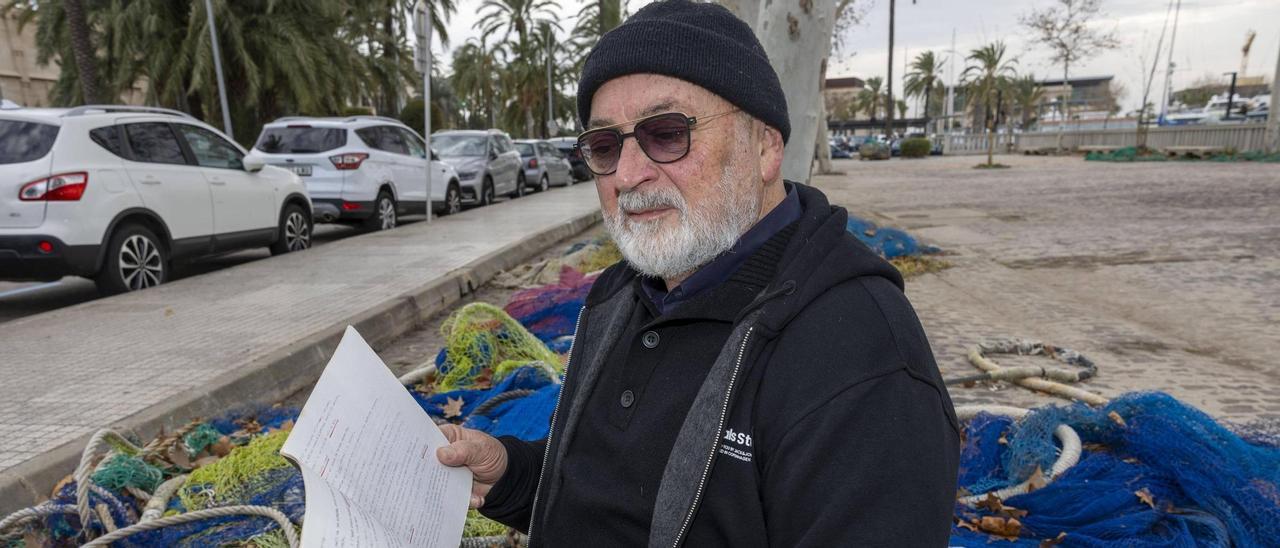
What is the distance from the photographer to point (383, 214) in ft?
41.0

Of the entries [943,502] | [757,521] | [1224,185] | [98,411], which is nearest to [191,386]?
[98,411]

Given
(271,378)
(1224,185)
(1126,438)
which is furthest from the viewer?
(1224,185)

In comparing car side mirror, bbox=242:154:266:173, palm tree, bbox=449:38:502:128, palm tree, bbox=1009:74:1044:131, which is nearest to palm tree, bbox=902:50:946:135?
palm tree, bbox=1009:74:1044:131

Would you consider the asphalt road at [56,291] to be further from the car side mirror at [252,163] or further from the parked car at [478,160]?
the parked car at [478,160]

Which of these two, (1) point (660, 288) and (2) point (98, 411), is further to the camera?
(2) point (98, 411)

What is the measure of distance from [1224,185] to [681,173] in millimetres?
21231

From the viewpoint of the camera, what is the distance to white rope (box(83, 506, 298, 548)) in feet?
7.92

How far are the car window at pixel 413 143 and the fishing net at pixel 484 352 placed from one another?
940cm

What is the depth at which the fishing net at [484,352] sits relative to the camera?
4.32 m

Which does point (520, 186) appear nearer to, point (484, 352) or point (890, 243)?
point (890, 243)

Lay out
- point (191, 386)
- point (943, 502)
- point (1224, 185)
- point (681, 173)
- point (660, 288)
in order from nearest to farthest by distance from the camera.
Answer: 1. point (943, 502)
2. point (681, 173)
3. point (660, 288)
4. point (191, 386)
5. point (1224, 185)

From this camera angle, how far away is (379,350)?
19.5 feet

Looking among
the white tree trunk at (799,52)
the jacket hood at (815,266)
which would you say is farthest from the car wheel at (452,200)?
the jacket hood at (815,266)

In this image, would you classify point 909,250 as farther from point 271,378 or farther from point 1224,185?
point 1224,185
